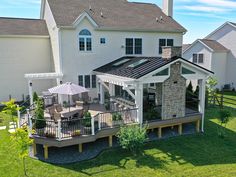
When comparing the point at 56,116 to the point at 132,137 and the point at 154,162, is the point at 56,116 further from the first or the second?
the point at 154,162

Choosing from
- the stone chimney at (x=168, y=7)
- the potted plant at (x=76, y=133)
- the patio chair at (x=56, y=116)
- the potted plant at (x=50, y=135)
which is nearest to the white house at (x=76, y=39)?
the stone chimney at (x=168, y=7)

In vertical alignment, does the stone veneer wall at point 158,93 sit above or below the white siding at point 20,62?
below

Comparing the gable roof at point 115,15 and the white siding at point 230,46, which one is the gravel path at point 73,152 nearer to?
the gable roof at point 115,15

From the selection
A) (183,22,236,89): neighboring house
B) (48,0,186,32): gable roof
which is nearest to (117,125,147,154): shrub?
(48,0,186,32): gable roof

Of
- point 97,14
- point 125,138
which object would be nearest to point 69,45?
point 97,14

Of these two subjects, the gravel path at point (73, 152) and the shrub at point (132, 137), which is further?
the gravel path at point (73, 152)

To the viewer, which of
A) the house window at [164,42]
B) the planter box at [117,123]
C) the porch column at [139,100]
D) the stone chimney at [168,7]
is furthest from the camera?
the stone chimney at [168,7]
